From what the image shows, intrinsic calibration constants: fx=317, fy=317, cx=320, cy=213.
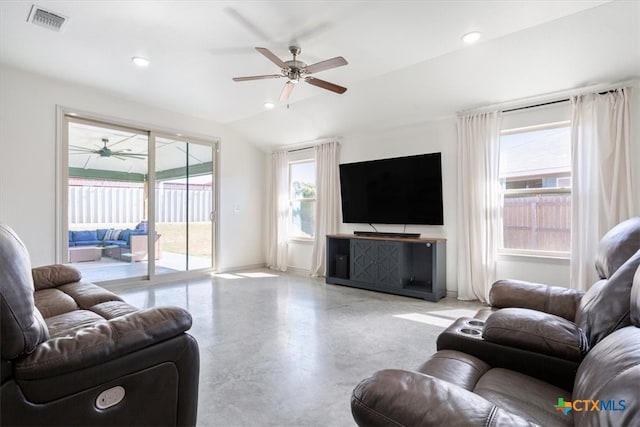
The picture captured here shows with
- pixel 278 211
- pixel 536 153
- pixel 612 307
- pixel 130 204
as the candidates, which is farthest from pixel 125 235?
pixel 536 153

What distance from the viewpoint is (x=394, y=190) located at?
16.1ft

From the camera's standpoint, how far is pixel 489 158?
406cm

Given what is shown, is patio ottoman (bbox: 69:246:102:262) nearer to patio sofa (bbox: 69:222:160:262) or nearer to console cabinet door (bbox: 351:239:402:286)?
patio sofa (bbox: 69:222:160:262)

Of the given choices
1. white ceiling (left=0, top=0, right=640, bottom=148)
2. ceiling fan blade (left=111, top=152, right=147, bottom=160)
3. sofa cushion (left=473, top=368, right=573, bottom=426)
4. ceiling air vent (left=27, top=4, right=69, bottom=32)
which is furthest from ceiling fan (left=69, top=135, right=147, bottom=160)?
sofa cushion (left=473, top=368, right=573, bottom=426)

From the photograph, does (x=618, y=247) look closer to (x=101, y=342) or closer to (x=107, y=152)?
(x=101, y=342)

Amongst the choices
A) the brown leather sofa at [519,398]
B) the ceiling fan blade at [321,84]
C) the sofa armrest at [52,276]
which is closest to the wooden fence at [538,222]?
the ceiling fan blade at [321,84]

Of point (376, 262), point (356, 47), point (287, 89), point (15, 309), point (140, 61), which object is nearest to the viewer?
point (15, 309)

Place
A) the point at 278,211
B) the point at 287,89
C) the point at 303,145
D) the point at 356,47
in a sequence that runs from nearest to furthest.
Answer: the point at 356,47 → the point at 287,89 → the point at 303,145 → the point at 278,211

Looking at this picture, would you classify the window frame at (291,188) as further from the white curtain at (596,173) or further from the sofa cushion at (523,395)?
the sofa cushion at (523,395)

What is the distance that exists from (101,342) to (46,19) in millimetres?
3220

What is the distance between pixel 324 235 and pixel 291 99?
95.9 inches

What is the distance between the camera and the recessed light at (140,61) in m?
3.61

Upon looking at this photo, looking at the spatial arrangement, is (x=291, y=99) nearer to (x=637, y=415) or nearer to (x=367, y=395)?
(x=367, y=395)

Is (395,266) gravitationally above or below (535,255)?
below
